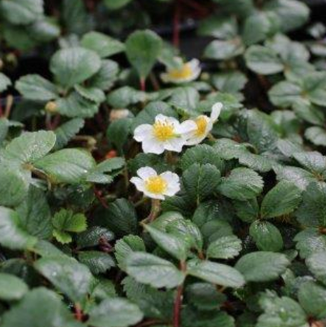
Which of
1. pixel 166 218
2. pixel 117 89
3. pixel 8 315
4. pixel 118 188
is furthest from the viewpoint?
pixel 117 89

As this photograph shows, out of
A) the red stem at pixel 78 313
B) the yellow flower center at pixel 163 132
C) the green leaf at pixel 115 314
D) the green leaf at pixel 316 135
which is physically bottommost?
the green leaf at pixel 316 135

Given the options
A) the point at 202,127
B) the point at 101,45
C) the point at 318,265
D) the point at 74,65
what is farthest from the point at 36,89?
the point at 318,265

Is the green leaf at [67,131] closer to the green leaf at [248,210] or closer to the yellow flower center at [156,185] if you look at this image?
the yellow flower center at [156,185]

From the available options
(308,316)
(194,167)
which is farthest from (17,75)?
(308,316)

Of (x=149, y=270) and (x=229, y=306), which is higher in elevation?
(x=149, y=270)

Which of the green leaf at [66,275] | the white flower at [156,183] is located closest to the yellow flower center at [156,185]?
the white flower at [156,183]

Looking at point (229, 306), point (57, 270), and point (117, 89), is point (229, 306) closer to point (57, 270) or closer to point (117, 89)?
point (57, 270)

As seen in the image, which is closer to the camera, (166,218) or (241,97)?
(166,218)
